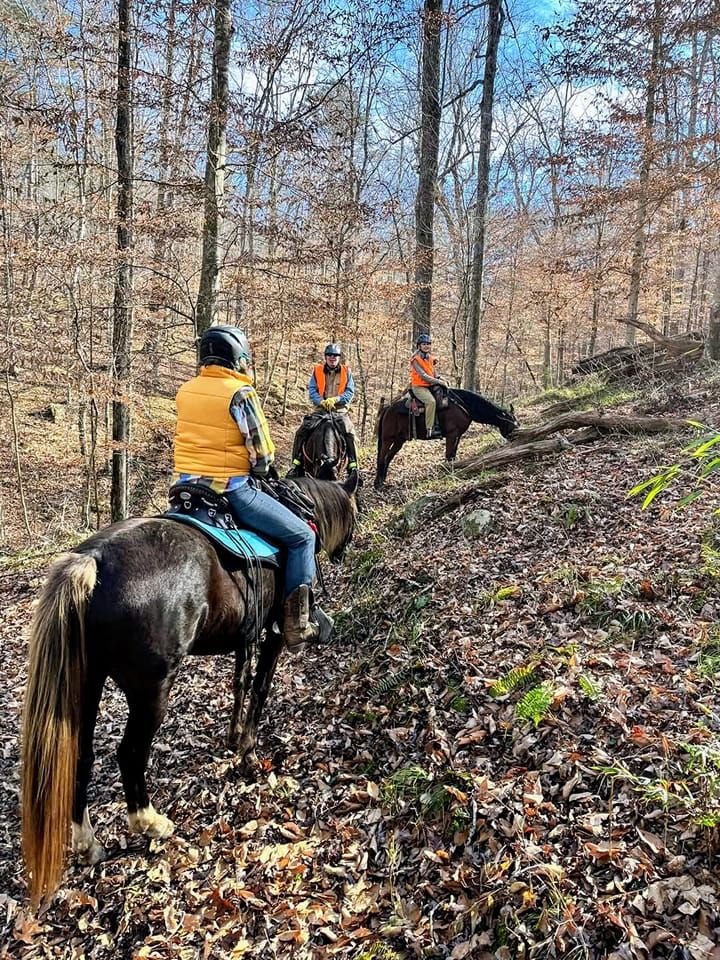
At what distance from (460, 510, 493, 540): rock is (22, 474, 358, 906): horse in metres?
3.24

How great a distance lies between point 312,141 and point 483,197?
9404 mm

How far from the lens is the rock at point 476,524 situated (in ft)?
21.2

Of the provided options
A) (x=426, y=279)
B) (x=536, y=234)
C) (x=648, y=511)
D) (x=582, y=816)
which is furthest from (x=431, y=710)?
(x=536, y=234)

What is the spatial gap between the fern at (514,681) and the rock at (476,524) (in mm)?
2591

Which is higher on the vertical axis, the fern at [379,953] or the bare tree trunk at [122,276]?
the bare tree trunk at [122,276]

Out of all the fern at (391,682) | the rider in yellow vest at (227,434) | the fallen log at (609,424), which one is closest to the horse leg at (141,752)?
the rider in yellow vest at (227,434)

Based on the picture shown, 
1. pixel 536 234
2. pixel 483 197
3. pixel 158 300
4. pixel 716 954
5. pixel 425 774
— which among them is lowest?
pixel 425 774

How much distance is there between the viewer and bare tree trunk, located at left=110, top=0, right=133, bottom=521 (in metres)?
8.94

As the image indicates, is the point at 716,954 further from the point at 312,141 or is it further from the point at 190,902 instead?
the point at 312,141

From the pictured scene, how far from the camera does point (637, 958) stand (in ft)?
7.34

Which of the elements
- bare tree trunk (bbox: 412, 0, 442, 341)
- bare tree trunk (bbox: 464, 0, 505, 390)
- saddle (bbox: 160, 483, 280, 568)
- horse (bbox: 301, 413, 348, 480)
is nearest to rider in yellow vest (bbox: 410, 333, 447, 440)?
horse (bbox: 301, 413, 348, 480)

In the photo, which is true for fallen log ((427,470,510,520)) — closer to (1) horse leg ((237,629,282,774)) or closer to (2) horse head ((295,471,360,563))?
(2) horse head ((295,471,360,563))

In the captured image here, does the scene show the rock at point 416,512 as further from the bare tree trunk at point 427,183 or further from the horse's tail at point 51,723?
the bare tree trunk at point 427,183

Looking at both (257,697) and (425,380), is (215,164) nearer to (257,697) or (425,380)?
(425,380)
